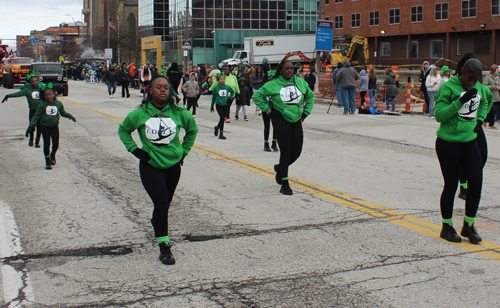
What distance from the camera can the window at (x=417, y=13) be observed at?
51.6 m

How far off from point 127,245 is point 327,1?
59.3 m

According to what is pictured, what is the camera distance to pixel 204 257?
5023mm

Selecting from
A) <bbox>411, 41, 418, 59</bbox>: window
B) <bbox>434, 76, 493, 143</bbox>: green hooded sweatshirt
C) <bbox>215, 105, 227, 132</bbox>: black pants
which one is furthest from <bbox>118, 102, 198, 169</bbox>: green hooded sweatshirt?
<bbox>411, 41, 418, 59</bbox>: window

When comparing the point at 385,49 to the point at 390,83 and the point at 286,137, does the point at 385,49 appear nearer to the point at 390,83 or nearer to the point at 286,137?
the point at 390,83

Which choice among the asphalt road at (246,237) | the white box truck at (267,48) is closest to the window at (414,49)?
the white box truck at (267,48)

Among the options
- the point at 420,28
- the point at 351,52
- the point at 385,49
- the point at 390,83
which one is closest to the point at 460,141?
the point at 390,83

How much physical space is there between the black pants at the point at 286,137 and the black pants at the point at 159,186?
2.90m

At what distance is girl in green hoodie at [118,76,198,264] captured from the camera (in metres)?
4.82

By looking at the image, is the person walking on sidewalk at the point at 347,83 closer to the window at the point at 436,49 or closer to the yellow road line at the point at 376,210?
the yellow road line at the point at 376,210

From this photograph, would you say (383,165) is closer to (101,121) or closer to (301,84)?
(301,84)

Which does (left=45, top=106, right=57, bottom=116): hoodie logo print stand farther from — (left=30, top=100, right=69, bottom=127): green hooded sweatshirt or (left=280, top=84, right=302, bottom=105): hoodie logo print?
(left=280, top=84, right=302, bottom=105): hoodie logo print

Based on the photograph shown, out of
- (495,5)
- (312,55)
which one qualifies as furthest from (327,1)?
(495,5)

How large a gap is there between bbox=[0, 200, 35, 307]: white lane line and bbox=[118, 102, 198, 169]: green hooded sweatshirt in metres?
1.34

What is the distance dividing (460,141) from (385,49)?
2111 inches
